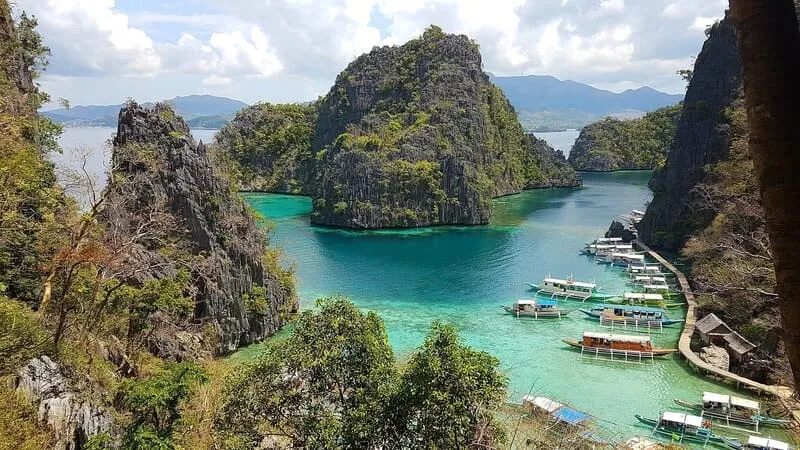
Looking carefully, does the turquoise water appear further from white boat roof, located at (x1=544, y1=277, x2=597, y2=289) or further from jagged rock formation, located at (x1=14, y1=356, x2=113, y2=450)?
jagged rock formation, located at (x1=14, y1=356, x2=113, y2=450)

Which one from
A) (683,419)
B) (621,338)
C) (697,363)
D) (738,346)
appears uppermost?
(738,346)

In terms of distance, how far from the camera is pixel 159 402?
36.4ft

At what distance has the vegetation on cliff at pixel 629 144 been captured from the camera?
358 ft

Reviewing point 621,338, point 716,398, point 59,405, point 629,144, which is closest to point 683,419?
point 716,398

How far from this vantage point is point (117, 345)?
1630 centimetres

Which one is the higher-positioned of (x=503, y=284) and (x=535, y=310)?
(x=535, y=310)

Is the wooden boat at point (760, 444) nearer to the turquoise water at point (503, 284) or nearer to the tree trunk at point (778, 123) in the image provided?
the turquoise water at point (503, 284)

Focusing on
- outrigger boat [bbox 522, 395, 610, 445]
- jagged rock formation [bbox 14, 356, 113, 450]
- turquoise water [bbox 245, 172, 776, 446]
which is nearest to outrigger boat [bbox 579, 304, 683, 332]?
turquoise water [bbox 245, 172, 776, 446]

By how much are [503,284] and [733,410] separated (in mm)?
18731

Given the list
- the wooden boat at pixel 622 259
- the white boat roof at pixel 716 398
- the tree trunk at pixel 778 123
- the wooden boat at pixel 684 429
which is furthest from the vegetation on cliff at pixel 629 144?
the tree trunk at pixel 778 123

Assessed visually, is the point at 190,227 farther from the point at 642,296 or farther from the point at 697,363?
the point at 642,296

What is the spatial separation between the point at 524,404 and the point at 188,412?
10.7 m

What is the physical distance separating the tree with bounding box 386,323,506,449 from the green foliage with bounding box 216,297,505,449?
18 millimetres

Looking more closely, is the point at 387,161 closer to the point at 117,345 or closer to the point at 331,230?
the point at 331,230
